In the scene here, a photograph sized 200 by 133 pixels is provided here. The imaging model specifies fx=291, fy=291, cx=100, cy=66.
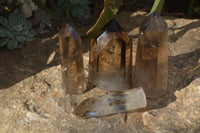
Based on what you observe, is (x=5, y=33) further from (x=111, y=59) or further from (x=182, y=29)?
(x=182, y=29)

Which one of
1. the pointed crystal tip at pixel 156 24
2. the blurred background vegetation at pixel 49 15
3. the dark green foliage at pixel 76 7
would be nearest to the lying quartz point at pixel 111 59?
the pointed crystal tip at pixel 156 24

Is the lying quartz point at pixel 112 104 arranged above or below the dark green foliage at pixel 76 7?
below

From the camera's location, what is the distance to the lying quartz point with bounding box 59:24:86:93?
104cm

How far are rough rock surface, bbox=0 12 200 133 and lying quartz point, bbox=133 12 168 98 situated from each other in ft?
0.19

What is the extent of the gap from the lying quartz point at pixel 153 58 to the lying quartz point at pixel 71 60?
22 centimetres

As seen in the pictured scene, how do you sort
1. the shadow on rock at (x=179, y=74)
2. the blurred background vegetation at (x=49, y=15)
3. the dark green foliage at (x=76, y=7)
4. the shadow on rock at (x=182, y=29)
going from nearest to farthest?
the shadow on rock at (x=179, y=74) → the blurred background vegetation at (x=49, y=15) → the shadow on rock at (x=182, y=29) → the dark green foliage at (x=76, y=7)

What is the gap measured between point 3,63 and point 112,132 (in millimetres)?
657

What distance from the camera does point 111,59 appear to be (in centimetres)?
110

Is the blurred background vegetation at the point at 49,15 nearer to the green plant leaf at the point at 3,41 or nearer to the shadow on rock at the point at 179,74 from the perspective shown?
the green plant leaf at the point at 3,41

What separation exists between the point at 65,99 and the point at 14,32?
488 millimetres

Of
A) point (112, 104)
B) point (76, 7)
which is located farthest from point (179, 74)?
point (76, 7)

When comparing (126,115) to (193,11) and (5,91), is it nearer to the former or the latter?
(5,91)

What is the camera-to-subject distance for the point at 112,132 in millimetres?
994

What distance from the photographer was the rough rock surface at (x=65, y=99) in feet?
3.34
